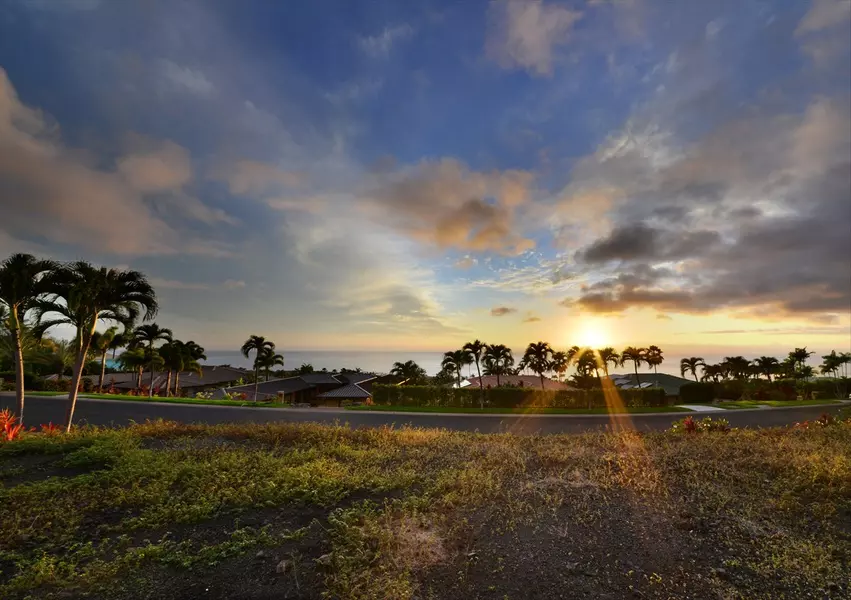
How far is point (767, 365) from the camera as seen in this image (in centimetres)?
8750

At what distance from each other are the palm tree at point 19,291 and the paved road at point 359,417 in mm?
5299

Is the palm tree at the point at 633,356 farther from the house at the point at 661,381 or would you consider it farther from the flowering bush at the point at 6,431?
the flowering bush at the point at 6,431

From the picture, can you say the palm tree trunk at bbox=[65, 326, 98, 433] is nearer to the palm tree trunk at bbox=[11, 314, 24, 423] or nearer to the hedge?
the palm tree trunk at bbox=[11, 314, 24, 423]

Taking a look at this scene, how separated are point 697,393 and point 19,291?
5348 centimetres

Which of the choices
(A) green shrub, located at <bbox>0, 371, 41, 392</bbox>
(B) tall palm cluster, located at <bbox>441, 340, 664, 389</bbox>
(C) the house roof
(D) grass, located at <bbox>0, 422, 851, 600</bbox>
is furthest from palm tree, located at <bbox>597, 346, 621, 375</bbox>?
(A) green shrub, located at <bbox>0, 371, 41, 392</bbox>

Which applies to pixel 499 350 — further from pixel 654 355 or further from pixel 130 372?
pixel 130 372

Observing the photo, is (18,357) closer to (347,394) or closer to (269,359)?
(347,394)

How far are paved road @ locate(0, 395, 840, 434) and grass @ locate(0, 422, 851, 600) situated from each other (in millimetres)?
10601

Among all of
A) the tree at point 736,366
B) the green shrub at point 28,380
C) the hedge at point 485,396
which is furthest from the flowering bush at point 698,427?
the tree at point 736,366

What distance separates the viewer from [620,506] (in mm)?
7402

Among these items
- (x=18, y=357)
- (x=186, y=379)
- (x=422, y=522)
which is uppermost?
(x=18, y=357)

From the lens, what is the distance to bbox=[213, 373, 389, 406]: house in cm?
4907

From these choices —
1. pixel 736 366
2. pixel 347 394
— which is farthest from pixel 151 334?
pixel 736 366

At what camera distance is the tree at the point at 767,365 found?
3405 inches
